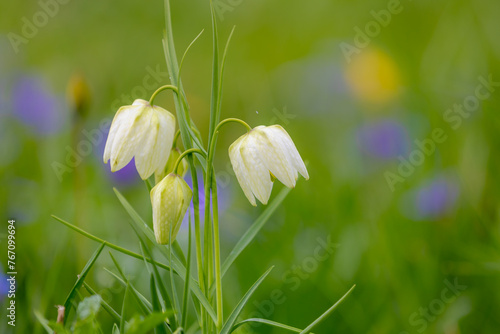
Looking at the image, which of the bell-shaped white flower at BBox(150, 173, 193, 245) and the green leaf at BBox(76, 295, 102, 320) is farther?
the bell-shaped white flower at BBox(150, 173, 193, 245)

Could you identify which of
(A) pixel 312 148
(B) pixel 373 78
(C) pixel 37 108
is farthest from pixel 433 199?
(C) pixel 37 108

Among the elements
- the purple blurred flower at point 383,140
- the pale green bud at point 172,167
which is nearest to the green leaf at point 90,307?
the pale green bud at point 172,167

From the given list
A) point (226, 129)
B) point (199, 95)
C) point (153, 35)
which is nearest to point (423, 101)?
point (226, 129)

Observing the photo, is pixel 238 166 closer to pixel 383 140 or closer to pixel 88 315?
pixel 88 315

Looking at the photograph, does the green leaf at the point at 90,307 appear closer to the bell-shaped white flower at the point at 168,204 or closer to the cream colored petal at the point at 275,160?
the bell-shaped white flower at the point at 168,204

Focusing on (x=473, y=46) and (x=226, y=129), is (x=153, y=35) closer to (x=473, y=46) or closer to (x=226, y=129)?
(x=226, y=129)

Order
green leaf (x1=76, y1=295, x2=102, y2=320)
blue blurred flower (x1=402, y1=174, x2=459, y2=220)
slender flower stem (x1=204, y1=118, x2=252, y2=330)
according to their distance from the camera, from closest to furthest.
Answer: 1. green leaf (x1=76, y1=295, x2=102, y2=320)
2. slender flower stem (x1=204, y1=118, x2=252, y2=330)
3. blue blurred flower (x1=402, y1=174, x2=459, y2=220)

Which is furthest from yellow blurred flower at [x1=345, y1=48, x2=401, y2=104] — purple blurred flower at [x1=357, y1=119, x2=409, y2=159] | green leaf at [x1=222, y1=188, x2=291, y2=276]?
green leaf at [x1=222, y1=188, x2=291, y2=276]

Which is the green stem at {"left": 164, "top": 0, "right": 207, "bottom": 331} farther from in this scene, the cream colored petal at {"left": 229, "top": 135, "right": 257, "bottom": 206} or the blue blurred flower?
the blue blurred flower
